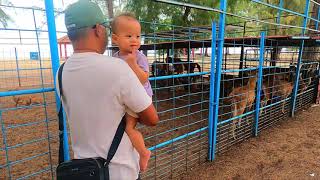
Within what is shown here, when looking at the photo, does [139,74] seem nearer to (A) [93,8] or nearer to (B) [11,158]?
(A) [93,8]

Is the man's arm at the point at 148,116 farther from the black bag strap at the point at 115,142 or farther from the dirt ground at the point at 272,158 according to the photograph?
the dirt ground at the point at 272,158

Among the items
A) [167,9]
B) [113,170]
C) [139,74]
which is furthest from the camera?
[167,9]

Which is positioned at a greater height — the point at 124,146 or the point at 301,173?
the point at 124,146

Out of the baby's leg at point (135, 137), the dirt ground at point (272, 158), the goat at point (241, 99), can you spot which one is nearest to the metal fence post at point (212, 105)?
the dirt ground at point (272, 158)

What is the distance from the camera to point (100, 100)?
1.23 metres

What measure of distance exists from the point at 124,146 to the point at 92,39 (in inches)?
24.5

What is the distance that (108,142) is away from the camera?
1320mm

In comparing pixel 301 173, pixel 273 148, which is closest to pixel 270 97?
pixel 273 148

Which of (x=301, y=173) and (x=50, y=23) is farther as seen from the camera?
(x=301, y=173)

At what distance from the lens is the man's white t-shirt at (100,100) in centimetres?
120

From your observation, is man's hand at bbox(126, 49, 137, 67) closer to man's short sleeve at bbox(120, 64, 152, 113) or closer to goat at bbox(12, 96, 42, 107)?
man's short sleeve at bbox(120, 64, 152, 113)

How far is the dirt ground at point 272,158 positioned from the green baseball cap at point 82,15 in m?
2.92

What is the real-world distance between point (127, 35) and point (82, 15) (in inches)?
13.2

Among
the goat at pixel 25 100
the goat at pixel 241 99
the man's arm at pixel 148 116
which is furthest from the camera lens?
the goat at pixel 25 100
